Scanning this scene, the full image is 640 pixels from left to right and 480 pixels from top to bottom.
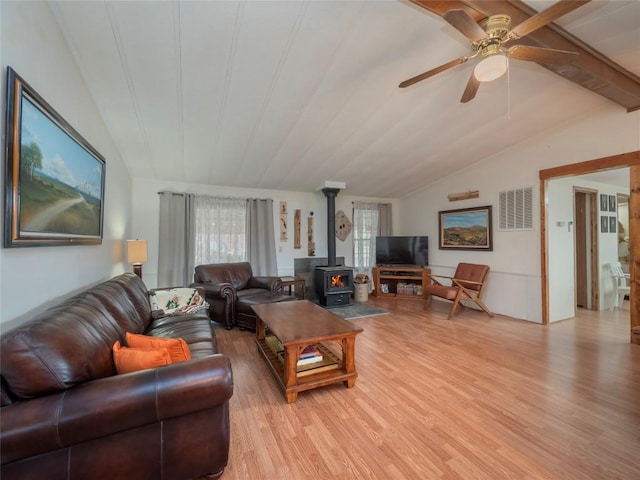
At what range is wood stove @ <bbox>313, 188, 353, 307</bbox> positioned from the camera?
479 centimetres

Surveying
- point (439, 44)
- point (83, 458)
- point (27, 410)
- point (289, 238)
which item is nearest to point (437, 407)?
point (83, 458)

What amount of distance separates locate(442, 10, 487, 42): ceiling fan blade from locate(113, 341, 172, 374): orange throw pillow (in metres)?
2.25

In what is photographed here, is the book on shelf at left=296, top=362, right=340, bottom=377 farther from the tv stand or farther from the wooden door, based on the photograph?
the wooden door

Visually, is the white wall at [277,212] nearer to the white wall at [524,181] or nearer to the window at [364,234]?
the window at [364,234]

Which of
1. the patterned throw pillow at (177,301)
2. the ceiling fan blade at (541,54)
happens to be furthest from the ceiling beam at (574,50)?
the patterned throw pillow at (177,301)

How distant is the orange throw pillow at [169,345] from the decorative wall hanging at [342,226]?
444 cm

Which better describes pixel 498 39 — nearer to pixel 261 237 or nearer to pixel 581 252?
pixel 261 237

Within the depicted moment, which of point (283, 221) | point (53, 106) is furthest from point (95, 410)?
point (283, 221)

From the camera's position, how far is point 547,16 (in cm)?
141

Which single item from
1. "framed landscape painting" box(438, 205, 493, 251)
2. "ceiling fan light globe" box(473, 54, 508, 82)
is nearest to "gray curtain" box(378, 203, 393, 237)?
"framed landscape painting" box(438, 205, 493, 251)

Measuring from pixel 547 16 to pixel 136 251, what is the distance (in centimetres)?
417

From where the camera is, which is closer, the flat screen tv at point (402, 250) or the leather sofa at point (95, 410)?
the leather sofa at point (95, 410)

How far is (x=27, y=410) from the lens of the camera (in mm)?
986

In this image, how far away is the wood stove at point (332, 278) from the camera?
4789 millimetres
